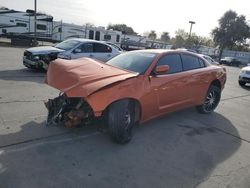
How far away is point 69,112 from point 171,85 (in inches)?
82.2

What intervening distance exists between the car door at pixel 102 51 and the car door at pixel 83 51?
0.78ft

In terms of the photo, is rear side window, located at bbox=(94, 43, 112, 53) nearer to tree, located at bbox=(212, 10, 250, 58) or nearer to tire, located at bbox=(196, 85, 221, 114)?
tire, located at bbox=(196, 85, 221, 114)

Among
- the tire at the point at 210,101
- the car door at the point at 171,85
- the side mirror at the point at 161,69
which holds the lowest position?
the tire at the point at 210,101

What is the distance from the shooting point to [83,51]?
445 inches

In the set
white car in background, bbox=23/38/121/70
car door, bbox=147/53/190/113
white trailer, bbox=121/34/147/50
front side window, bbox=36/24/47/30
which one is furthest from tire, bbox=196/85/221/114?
white trailer, bbox=121/34/147/50

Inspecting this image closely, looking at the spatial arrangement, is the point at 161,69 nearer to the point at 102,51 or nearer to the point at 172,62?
the point at 172,62

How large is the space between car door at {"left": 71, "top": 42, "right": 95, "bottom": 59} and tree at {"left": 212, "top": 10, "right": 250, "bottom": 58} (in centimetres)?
4787

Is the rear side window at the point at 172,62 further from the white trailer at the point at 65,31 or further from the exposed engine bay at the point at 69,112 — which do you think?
the white trailer at the point at 65,31

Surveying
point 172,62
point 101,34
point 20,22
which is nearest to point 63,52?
point 172,62

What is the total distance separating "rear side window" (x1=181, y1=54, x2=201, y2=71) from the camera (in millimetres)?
5800

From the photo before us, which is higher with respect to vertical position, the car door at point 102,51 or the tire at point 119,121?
the car door at point 102,51

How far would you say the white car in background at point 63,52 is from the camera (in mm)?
10573

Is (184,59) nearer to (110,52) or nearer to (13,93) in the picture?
(13,93)

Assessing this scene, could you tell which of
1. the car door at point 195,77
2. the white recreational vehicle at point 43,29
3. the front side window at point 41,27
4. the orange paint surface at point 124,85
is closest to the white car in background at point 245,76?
the car door at point 195,77
